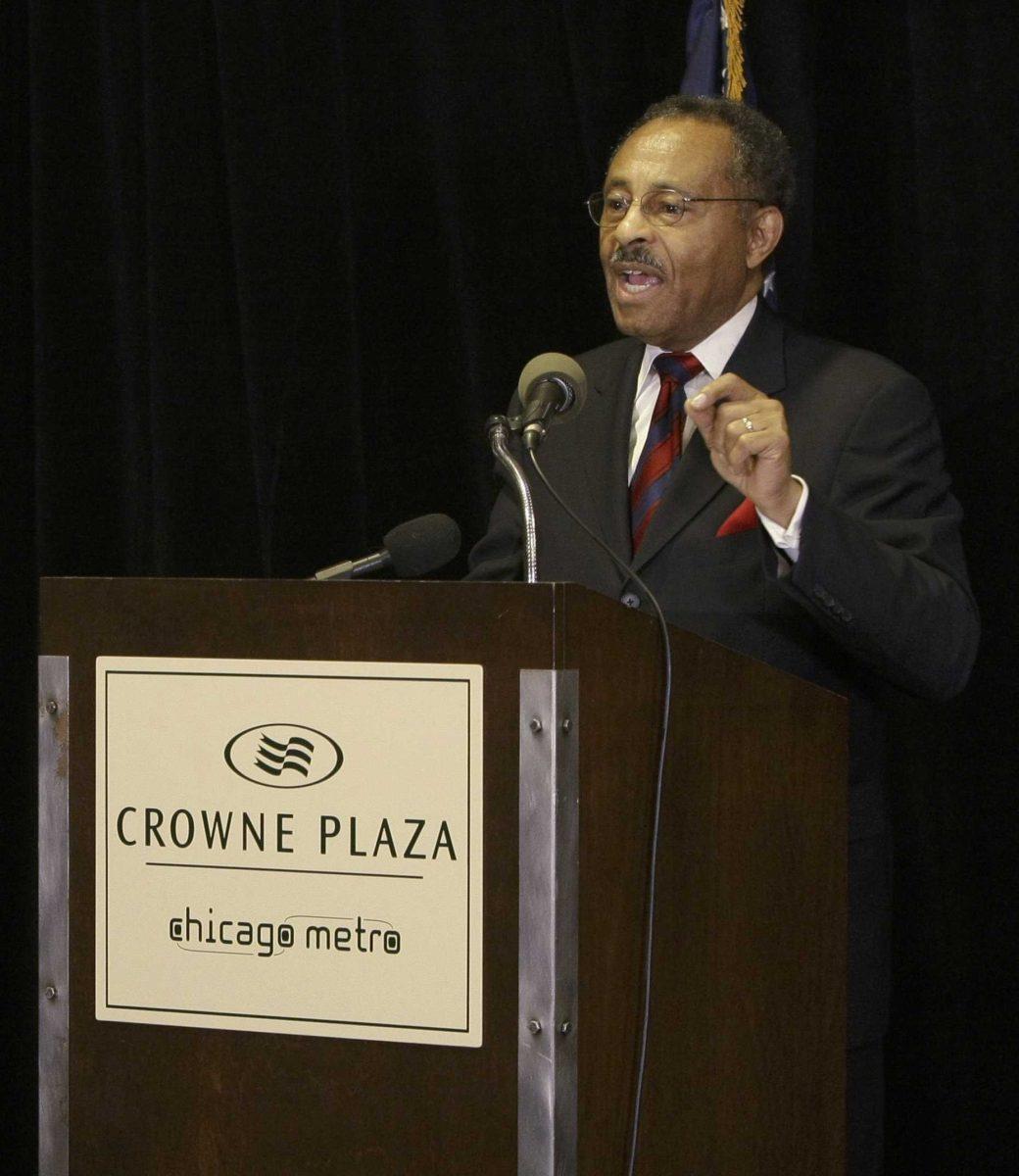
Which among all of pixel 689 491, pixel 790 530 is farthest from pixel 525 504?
pixel 689 491

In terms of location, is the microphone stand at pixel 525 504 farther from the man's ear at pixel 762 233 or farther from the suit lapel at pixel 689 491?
the man's ear at pixel 762 233

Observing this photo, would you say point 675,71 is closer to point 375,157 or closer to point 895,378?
point 375,157

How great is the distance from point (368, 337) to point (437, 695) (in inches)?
70.3

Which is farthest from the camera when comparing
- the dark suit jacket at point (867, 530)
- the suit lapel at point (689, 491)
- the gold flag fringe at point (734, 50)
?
the gold flag fringe at point (734, 50)

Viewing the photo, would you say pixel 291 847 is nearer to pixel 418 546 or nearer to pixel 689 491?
pixel 418 546

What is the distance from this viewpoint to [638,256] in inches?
91.9

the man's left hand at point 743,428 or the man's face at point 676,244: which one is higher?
the man's face at point 676,244

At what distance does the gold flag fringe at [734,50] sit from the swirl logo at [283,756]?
1.64 meters

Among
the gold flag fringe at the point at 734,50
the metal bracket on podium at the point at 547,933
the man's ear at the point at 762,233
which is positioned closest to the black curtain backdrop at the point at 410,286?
the gold flag fringe at the point at 734,50

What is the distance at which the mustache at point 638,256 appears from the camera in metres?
2.32

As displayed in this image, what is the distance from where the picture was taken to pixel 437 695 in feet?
4.16

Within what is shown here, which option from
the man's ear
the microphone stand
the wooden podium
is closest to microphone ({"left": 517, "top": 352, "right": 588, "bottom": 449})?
the microphone stand

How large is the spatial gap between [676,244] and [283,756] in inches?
51.1

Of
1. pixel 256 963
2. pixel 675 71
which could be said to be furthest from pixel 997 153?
pixel 256 963
